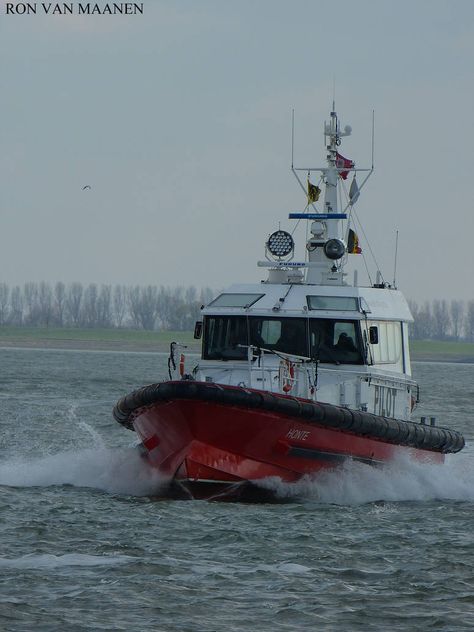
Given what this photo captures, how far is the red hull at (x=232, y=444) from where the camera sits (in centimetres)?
1745

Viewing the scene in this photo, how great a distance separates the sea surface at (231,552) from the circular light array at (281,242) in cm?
388

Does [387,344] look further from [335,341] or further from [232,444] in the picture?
[232,444]

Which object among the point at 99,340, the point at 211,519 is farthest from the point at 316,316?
the point at 99,340

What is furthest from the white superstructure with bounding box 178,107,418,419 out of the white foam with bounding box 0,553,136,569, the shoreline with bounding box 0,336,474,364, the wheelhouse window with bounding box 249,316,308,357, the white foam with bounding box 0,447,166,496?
the shoreline with bounding box 0,336,474,364

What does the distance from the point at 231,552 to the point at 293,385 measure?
472 centimetres

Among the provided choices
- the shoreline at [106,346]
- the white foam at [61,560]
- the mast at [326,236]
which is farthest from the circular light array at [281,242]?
the shoreline at [106,346]

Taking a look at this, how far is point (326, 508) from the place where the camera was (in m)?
17.8

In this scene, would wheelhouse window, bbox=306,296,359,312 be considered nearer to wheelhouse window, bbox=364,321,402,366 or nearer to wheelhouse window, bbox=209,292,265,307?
wheelhouse window, bbox=364,321,402,366

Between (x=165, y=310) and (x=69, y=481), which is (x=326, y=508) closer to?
(x=69, y=481)

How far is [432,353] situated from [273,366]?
396ft

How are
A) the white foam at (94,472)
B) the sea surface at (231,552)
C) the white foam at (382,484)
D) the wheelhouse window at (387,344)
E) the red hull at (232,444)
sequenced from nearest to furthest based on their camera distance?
the sea surface at (231,552) → the red hull at (232,444) → the white foam at (382,484) → the white foam at (94,472) → the wheelhouse window at (387,344)

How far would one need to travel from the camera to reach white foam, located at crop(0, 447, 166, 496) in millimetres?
19125

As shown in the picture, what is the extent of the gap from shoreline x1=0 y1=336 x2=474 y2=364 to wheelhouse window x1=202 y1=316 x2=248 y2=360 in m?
105

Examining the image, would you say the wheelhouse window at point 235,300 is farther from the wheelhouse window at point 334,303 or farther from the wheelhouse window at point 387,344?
the wheelhouse window at point 387,344
